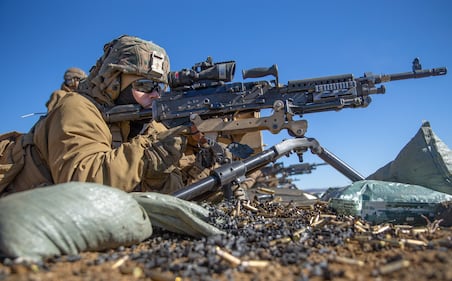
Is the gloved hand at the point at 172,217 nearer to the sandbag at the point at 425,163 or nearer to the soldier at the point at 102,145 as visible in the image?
the soldier at the point at 102,145

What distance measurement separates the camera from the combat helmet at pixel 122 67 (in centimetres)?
412

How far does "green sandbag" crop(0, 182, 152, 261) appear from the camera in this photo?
66.5 inches

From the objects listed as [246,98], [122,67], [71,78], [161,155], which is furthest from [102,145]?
[71,78]

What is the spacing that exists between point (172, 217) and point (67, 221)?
0.77m

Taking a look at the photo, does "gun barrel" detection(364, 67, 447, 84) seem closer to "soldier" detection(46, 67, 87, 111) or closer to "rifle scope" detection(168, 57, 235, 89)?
"rifle scope" detection(168, 57, 235, 89)

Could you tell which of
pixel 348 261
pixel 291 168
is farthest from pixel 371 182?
pixel 291 168

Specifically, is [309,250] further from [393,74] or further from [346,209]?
[393,74]

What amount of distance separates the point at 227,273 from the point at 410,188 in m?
2.61

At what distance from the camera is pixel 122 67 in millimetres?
4098

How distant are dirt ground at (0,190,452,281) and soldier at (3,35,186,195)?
0.90 metres

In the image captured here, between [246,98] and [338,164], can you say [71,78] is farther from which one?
[338,164]

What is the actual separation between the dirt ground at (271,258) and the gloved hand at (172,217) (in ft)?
0.27

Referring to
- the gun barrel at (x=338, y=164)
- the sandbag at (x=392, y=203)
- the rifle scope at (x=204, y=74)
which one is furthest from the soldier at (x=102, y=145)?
the gun barrel at (x=338, y=164)

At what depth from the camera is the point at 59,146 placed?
319cm
